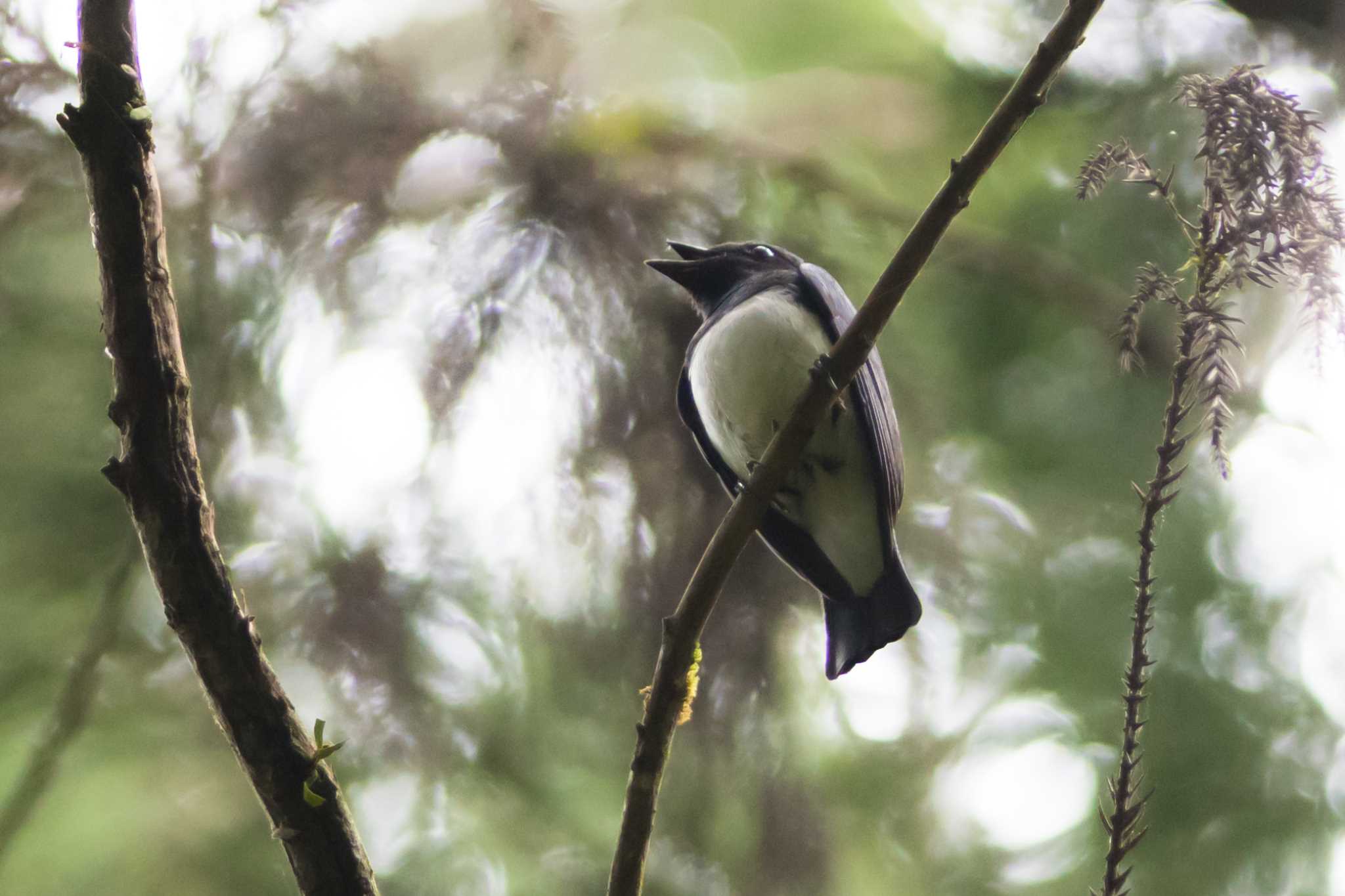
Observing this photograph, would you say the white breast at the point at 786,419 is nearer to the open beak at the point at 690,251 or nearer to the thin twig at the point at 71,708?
the open beak at the point at 690,251

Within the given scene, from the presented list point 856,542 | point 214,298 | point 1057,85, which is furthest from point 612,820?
point 1057,85

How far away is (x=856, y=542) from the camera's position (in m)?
2.87

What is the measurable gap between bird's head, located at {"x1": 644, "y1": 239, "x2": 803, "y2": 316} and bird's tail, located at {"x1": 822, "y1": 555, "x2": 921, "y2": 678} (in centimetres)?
87

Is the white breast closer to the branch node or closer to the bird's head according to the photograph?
the bird's head

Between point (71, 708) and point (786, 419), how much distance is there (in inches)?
84.9

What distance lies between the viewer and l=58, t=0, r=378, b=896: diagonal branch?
5.50 feet

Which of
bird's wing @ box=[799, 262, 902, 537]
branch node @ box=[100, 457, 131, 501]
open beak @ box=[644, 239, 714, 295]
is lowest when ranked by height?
branch node @ box=[100, 457, 131, 501]

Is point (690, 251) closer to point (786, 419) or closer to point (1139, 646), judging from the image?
point (786, 419)

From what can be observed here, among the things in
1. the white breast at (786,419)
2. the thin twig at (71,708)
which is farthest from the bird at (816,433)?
the thin twig at (71,708)

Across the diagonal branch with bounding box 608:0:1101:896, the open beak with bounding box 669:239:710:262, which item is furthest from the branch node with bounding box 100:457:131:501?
the open beak with bounding box 669:239:710:262

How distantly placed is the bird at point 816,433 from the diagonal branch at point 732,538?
81 centimetres

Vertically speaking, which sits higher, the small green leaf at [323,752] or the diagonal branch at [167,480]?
the diagonal branch at [167,480]

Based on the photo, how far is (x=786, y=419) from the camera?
8.71ft

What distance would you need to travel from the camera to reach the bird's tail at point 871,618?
8.79ft
